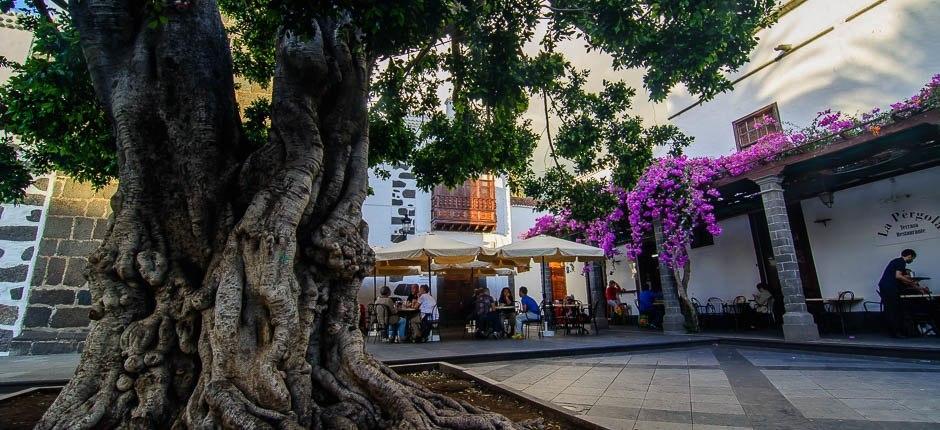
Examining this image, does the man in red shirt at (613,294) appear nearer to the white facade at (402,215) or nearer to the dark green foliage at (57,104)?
the white facade at (402,215)

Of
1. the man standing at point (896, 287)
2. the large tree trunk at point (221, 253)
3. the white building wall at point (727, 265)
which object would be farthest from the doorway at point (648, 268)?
the large tree trunk at point (221, 253)

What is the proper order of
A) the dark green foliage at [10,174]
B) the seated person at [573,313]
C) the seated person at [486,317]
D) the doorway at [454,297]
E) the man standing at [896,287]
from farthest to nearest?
the doorway at [454,297] < the seated person at [573,313] < the seated person at [486,317] < the man standing at [896,287] < the dark green foliage at [10,174]

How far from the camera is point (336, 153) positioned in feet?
10.7

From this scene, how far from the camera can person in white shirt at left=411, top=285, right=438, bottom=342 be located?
888 centimetres

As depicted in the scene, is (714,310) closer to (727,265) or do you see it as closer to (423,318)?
(727,265)

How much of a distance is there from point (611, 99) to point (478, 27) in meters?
2.17

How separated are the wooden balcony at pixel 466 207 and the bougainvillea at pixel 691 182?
4.21 meters

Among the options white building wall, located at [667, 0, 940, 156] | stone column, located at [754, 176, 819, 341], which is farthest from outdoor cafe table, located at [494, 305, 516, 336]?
white building wall, located at [667, 0, 940, 156]

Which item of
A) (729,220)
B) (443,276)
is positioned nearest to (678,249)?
(729,220)

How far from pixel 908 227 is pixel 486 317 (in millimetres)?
8478

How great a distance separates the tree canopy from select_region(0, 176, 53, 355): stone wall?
151 inches

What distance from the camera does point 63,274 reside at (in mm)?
7910

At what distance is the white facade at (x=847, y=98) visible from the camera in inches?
312

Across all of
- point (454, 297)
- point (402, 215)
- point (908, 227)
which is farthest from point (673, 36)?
point (454, 297)
